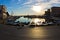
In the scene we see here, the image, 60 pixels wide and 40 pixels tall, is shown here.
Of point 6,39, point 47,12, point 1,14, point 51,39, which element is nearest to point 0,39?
point 6,39

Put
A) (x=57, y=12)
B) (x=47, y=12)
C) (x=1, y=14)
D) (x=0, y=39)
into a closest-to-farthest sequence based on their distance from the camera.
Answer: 1. (x=0, y=39)
2. (x=1, y=14)
3. (x=57, y=12)
4. (x=47, y=12)

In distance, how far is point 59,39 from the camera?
672 inches

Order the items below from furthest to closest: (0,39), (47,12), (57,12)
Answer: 1. (47,12)
2. (57,12)
3. (0,39)

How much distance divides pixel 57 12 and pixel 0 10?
1465 inches

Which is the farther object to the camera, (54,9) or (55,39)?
(54,9)

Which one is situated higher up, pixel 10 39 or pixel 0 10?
pixel 0 10

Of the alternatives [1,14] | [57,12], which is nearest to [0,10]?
[1,14]

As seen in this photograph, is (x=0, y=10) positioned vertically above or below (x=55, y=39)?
above

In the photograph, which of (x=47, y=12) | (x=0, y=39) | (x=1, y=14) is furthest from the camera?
(x=47, y=12)

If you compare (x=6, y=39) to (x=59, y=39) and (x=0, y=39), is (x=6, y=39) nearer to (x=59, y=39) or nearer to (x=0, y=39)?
(x=0, y=39)

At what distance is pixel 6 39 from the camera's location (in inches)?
659

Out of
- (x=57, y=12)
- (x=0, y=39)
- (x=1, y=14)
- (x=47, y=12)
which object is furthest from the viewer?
(x=47, y=12)

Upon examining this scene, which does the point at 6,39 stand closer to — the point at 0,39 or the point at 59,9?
the point at 0,39

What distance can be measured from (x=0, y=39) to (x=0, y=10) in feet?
289
